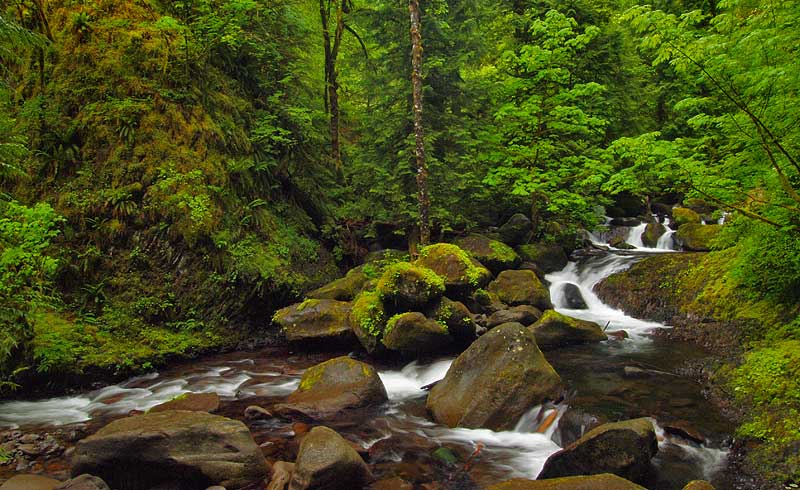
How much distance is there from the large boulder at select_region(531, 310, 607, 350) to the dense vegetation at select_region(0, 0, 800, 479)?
2.92 meters

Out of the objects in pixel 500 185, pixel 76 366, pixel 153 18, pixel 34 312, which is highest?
pixel 153 18

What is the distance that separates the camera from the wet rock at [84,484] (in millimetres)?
4977

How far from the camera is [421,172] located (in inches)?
509

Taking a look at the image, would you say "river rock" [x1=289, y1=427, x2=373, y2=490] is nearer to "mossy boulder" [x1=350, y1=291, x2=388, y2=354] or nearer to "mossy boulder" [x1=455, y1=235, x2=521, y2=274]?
"mossy boulder" [x1=350, y1=291, x2=388, y2=354]

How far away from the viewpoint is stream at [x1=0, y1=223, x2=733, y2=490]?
19.2 ft

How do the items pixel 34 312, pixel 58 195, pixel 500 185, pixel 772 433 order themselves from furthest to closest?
pixel 500 185
pixel 58 195
pixel 34 312
pixel 772 433

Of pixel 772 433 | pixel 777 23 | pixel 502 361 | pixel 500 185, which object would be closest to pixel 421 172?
pixel 500 185

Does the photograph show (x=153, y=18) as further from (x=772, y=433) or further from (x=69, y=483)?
(x=772, y=433)

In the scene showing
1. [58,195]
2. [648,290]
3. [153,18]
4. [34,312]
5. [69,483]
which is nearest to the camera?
[69,483]

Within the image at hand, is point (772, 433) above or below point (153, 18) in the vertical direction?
below

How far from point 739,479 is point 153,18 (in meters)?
16.2

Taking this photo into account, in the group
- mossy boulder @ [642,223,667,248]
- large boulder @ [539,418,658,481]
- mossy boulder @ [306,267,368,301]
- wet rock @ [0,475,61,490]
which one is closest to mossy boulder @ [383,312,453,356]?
mossy boulder @ [306,267,368,301]

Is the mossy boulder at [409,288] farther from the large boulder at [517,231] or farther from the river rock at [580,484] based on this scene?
the large boulder at [517,231]

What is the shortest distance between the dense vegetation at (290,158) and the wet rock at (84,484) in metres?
2.59
